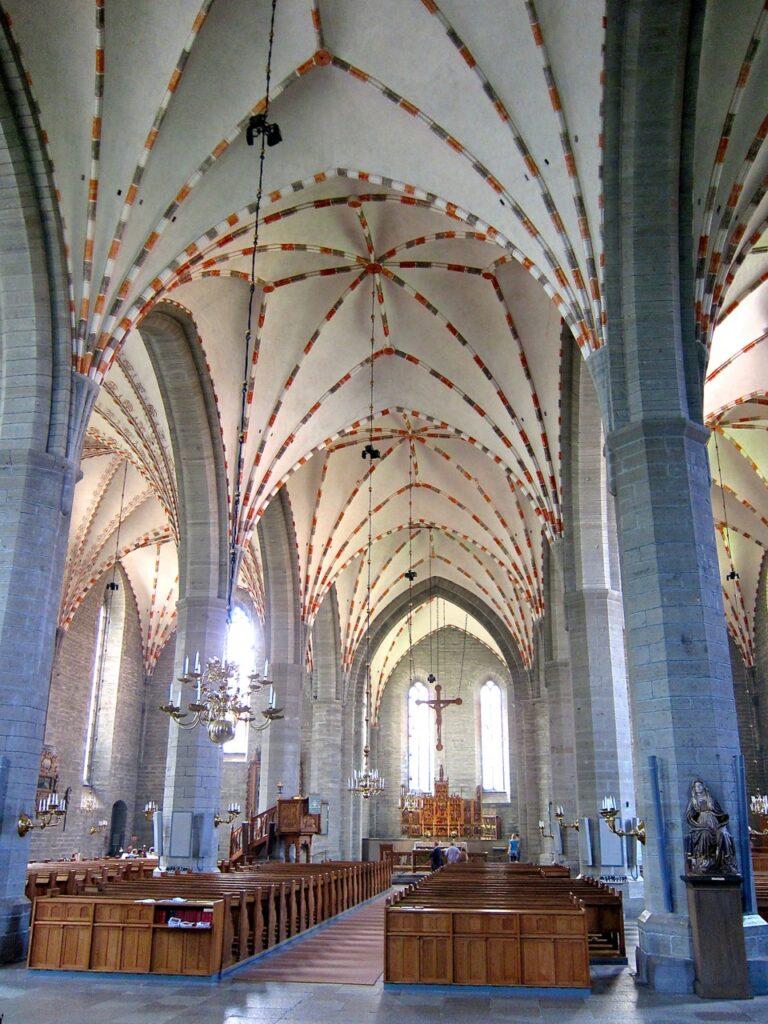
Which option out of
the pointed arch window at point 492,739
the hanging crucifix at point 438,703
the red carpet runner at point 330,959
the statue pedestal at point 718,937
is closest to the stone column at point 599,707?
the red carpet runner at point 330,959

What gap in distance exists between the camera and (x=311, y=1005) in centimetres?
786

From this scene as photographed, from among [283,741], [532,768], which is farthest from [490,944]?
[532,768]

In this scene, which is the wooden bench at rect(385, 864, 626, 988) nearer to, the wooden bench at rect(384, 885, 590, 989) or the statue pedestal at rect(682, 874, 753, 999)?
the wooden bench at rect(384, 885, 590, 989)

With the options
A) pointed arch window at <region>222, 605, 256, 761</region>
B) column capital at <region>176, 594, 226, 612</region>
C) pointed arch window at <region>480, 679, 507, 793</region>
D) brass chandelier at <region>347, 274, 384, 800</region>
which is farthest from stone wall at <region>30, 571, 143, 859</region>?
pointed arch window at <region>480, 679, 507, 793</region>

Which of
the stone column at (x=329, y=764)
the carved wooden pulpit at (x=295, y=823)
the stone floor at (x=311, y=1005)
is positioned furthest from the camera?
the stone column at (x=329, y=764)

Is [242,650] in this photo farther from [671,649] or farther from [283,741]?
[671,649]

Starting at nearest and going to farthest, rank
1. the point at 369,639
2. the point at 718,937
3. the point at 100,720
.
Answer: the point at 718,937
the point at 100,720
the point at 369,639

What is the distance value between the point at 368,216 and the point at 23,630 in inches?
394

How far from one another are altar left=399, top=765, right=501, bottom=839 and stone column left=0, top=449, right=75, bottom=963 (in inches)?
1060

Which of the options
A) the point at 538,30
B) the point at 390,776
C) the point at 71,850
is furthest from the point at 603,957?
the point at 390,776

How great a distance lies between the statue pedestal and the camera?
8078 millimetres

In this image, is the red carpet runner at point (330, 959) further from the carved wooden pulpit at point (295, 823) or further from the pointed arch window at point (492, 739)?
the pointed arch window at point (492, 739)

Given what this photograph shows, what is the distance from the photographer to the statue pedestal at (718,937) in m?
8.08

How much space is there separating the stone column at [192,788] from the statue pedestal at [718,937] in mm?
9759
